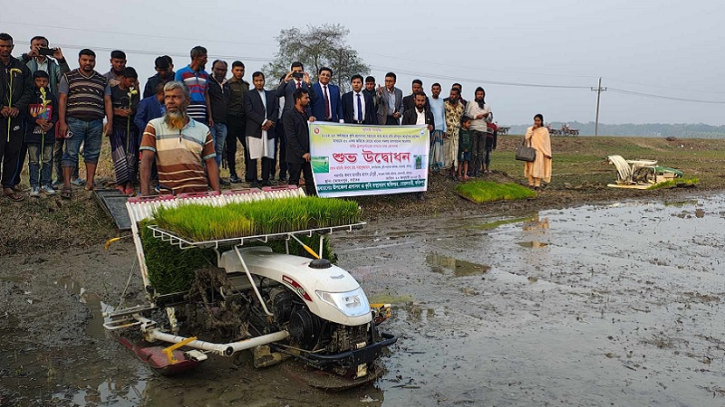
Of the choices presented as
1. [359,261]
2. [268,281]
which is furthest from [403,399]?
[359,261]

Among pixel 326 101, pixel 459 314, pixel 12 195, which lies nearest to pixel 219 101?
pixel 326 101

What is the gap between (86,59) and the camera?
9.74 m

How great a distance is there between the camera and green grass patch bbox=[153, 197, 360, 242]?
4934 millimetres

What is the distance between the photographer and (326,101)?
12.9 metres

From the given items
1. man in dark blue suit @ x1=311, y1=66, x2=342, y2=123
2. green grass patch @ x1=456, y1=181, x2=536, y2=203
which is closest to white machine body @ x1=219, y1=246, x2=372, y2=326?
man in dark blue suit @ x1=311, y1=66, x2=342, y2=123

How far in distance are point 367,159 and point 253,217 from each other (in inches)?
315

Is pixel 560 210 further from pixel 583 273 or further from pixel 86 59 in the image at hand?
pixel 86 59

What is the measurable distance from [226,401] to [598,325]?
3764 millimetres

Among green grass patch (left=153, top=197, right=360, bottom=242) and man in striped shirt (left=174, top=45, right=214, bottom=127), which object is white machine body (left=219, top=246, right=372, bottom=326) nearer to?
green grass patch (left=153, top=197, right=360, bottom=242)

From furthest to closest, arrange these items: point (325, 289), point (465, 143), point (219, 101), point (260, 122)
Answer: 1. point (465, 143)
2. point (260, 122)
3. point (219, 101)
4. point (325, 289)

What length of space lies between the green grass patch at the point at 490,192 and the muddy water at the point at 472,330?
403 cm

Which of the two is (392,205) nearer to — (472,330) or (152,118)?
(152,118)

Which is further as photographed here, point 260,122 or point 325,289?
point 260,122

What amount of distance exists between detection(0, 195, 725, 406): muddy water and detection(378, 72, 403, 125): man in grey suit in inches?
174
